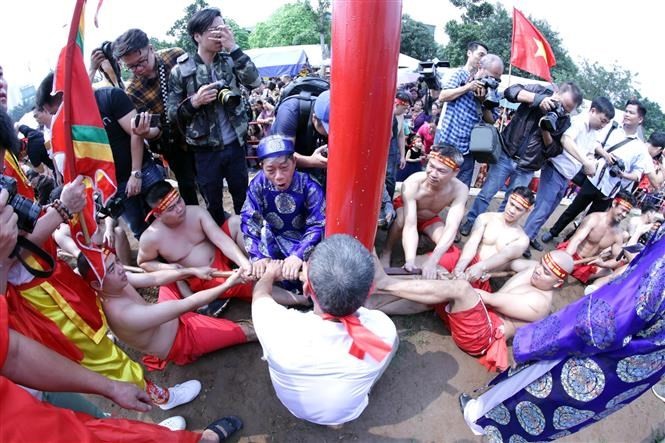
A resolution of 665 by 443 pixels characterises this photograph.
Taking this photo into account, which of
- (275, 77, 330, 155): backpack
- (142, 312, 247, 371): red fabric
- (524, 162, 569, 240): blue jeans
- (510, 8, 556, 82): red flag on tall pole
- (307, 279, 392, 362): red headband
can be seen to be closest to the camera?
(307, 279, 392, 362): red headband

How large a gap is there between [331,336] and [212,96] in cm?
206

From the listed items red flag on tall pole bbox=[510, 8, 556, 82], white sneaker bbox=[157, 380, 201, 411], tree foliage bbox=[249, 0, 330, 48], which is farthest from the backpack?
tree foliage bbox=[249, 0, 330, 48]

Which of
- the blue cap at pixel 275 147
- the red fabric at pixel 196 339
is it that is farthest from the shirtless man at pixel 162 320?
the blue cap at pixel 275 147

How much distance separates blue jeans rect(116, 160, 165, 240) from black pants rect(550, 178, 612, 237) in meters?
4.23

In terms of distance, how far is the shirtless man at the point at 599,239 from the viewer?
336cm

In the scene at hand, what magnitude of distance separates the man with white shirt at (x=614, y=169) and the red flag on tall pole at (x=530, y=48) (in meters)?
1.05

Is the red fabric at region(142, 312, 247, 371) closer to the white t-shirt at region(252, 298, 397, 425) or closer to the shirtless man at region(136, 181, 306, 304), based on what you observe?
the shirtless man at region(136, 181, 306, 304)

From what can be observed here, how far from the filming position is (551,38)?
1242 inches

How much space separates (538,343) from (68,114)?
2289mm

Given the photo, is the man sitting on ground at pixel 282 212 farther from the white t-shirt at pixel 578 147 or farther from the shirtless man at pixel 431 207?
the white t-shirt at pixel 578 147

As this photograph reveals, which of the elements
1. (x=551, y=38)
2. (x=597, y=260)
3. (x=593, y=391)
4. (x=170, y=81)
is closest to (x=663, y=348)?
(x=593, y=391)

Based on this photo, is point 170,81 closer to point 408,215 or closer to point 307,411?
point 408,215

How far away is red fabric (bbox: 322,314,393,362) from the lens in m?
1.29

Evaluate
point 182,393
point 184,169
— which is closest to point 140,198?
point 184,169
